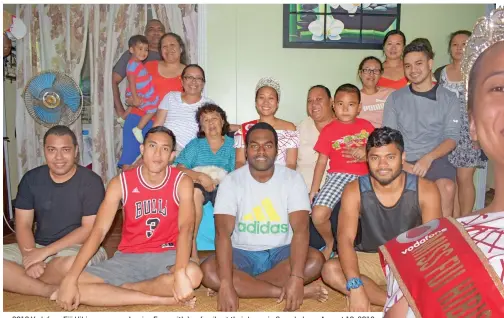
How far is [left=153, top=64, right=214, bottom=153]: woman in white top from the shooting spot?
4.29 metres

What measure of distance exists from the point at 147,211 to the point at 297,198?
1.02 metres

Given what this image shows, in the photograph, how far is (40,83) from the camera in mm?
4152

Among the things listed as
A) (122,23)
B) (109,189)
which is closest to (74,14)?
(122,23)

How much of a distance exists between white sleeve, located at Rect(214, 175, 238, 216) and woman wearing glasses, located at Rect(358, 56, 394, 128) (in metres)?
1.78

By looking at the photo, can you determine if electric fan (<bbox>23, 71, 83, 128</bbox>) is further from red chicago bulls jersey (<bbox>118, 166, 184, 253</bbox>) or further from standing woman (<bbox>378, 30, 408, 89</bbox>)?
standing woman (<bbox>378, 30, 408, 89</bbox>)

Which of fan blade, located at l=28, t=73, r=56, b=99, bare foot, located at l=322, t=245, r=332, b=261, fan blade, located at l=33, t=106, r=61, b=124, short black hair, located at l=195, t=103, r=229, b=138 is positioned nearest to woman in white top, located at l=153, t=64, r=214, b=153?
short black hair, located at l=195, t=103, r=229, b=138

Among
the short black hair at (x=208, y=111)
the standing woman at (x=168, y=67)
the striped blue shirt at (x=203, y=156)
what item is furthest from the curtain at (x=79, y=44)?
the striped blue shirt at (x=203, y=156)

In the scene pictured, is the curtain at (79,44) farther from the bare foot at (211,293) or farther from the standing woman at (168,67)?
the bare foot at (211,293)

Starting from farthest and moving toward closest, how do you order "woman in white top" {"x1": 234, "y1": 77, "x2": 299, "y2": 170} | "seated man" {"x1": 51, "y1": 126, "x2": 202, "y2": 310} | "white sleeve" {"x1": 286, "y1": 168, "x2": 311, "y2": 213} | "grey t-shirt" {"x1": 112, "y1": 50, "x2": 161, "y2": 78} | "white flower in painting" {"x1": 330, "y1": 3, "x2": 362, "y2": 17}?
"grey t-shirt" {"x1": 112, "y1": 50, "x2": 161, "y2": 78}
"white flower in painting" {"x1": 330, "y1": 3, "x2": 362, "y2": 17}
"woman in white top" {"x1": 234, "y1": 77, "x2": 299, "y2": 170}
"white sleeve" {"x1": 286, "y1": 168, "x2": 311, "y2": 213}
"seated man" {"x1": 51, "y1": 126, "x2": 202, "y2": 310}

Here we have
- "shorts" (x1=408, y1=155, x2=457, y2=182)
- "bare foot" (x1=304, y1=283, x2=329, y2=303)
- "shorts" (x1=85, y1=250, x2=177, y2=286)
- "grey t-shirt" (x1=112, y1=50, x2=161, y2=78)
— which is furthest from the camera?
"grey t-shirt" (x1=112, y1=50, x2=161, y2=78)

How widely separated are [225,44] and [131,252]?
10.9ft

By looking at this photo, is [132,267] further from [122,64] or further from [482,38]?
[122,64]

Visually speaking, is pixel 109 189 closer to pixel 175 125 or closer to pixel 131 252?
pixel 131 252

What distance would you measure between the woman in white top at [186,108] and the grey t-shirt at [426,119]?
180 centimetres
